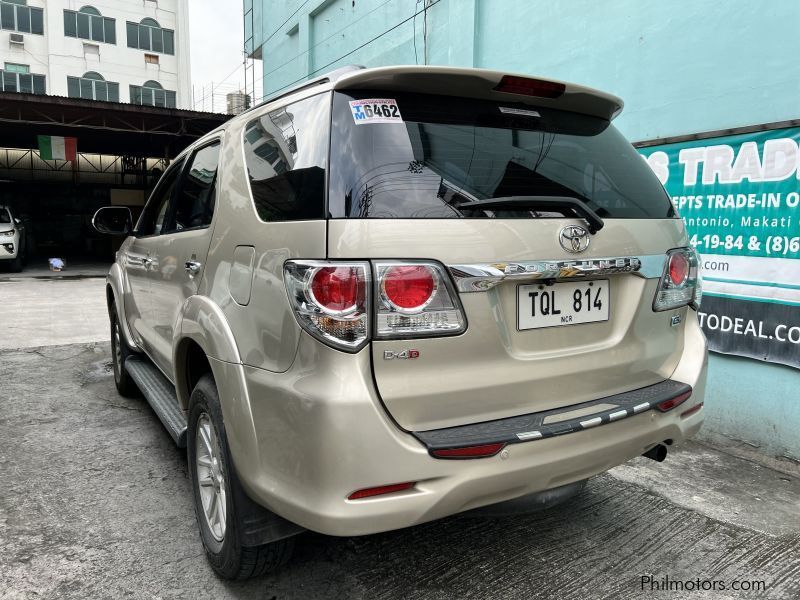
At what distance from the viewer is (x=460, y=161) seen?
6.41 ft

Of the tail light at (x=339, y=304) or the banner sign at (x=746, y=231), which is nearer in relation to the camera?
the tail light at (x=339, y=304)

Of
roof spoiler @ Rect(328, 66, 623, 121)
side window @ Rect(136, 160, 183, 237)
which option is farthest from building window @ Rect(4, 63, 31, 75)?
roof spoiler @ Rect(328, 66, 623, 121)

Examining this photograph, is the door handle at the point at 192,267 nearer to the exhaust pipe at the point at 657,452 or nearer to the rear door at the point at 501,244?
the rear door at the point at 501,244

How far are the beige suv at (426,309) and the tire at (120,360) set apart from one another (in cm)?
245

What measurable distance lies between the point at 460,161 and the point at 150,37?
3761 cm

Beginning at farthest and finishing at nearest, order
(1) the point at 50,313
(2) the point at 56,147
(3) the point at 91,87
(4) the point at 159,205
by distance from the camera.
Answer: (3) the point at 91,87 → (2) the point at 56,147 → (1) the point at 50,313 → (4) the point at 159,205

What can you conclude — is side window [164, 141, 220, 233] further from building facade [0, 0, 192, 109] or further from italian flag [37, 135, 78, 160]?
building facade [0, 0, 192, 109]

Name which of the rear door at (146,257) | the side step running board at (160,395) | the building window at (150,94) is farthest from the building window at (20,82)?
the side step running board at (160,395)

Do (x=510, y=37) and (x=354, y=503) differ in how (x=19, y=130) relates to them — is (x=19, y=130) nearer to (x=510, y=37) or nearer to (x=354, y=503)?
(x=510, y=37)

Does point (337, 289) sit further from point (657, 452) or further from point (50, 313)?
point (50, 313)

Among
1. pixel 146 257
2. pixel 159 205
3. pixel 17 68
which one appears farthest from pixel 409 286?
pixel 17 68

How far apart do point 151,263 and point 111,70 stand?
113 ft

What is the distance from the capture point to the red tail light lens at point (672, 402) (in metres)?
2.20

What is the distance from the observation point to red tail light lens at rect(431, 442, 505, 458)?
5.77 ft
